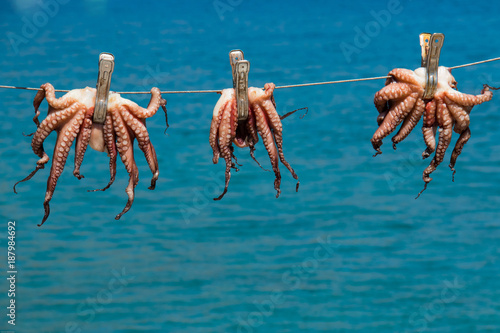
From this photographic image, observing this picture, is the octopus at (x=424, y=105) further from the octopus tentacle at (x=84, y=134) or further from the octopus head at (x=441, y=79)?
the octopus tentacle at (x=84, y=134)

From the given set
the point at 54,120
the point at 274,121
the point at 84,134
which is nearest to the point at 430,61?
the point at 274,121

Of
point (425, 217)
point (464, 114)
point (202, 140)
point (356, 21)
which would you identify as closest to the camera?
point (464, 114)

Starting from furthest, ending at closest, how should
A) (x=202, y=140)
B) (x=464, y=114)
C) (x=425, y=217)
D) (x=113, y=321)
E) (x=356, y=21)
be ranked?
1. (x=356, y=21)
2. (x=202, y=140)
3. (x=425, y=217)
4. (x=113, y=321)
5. (x=464, y=114)

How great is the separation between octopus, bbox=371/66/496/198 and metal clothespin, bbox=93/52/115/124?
1.04 meters

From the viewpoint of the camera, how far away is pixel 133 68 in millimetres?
8984

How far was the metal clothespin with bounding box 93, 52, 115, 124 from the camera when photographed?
3.32 m

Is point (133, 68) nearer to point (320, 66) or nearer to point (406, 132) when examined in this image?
point (320, 66)

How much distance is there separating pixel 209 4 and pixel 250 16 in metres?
0.45

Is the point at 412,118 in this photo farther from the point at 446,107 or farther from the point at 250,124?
the point at 250,124

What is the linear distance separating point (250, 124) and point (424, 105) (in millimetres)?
690

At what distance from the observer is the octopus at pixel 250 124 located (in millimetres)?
3467

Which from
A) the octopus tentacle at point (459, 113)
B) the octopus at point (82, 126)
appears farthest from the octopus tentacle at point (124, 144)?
the octopus tentacle at point (459, 113)

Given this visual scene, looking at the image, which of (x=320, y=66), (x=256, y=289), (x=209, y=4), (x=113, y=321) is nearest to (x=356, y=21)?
(x=320, y=66)

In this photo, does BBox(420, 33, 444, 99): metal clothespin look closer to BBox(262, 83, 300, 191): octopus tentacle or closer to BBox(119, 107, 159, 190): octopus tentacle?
BBox(262, 83, 300, 191): octopus tentacle
